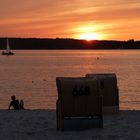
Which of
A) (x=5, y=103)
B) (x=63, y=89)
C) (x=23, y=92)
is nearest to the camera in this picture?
(x=63, y=89)

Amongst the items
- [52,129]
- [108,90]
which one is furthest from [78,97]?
[108,90]

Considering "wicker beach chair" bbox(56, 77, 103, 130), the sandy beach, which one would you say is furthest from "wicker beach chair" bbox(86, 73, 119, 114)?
"wicker beach chair" bbox(56, 77, 103, 130)

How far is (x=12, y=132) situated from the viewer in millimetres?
15359

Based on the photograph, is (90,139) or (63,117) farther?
(63,117)

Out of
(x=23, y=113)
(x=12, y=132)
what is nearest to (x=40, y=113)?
(x=23, y=113)

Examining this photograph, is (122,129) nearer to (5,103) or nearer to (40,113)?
(40,113)

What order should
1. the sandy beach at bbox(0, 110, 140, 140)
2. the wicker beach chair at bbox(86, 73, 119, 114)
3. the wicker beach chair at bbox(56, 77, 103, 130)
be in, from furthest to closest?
the wicker beach chair at bbox(86, 73, 119, 114), the wicker beach chair at bbox(56, 77, 103, 130), the sandy beach at bbox(0, 110, 140, 140)

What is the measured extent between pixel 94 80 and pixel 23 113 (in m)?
6.03

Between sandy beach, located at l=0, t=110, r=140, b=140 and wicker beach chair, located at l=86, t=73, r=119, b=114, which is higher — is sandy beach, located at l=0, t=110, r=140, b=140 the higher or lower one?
the lower one

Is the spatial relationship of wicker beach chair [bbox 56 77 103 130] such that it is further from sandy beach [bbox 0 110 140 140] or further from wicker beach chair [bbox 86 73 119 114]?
wicker beach chair [bbox 86 73 119 114]

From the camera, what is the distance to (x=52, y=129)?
53.2ft

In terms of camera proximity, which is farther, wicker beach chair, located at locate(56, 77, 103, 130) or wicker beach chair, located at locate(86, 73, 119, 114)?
wicker beach chair, located at locate(86, 73, 119, 114)

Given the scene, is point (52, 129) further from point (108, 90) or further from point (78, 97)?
point (108, 90)

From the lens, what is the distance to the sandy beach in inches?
571
